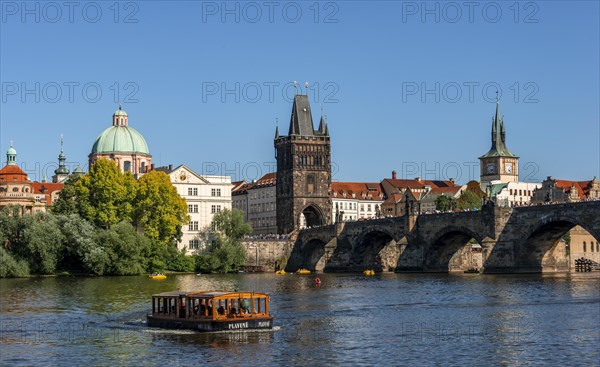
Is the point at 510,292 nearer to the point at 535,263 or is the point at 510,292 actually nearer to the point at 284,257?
the point at 535,263

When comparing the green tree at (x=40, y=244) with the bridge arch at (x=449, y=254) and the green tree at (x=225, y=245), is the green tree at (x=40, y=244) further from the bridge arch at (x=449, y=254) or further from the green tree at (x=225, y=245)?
the bridge arch at (x=449, y=254)

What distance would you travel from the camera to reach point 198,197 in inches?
6063

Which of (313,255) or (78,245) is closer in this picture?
(78,245)

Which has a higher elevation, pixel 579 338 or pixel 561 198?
pixel 561 198

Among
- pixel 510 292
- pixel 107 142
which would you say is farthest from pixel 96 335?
pixel 107 142

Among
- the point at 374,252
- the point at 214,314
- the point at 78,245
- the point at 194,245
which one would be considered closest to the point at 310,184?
the point at 194,245

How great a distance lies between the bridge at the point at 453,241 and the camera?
10656 centimetres

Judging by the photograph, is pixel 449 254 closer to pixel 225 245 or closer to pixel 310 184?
pixel 225 245

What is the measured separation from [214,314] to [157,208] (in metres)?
78.0

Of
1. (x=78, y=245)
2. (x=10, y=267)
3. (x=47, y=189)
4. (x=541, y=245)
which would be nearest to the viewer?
(x=541, y=245)

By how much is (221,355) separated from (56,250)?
73.7 m

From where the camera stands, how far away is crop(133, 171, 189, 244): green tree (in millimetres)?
128750

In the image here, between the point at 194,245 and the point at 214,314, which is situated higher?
the point at 194,245

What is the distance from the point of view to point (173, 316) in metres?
55.0
